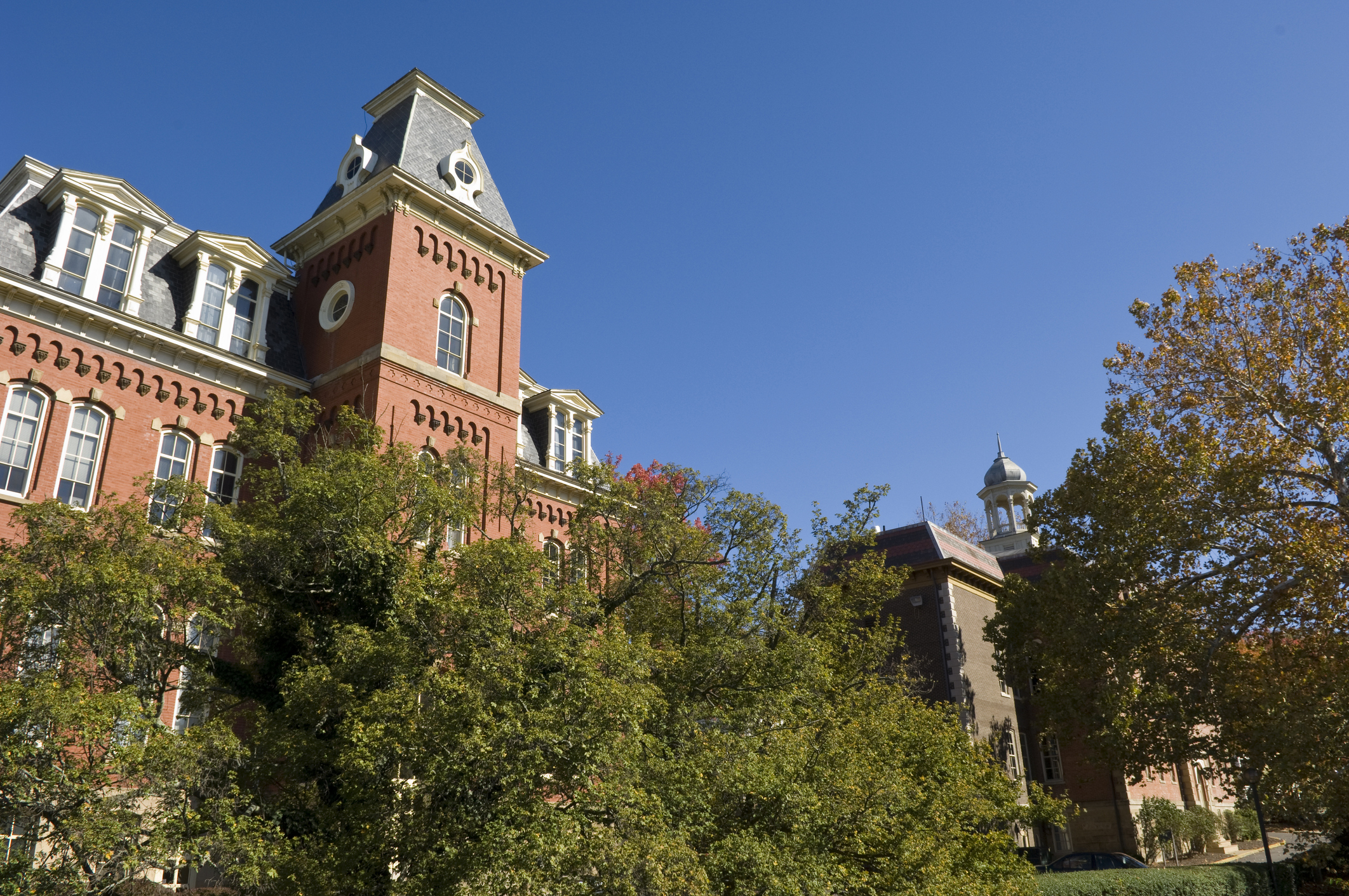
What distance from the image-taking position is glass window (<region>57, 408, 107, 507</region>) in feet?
64.1

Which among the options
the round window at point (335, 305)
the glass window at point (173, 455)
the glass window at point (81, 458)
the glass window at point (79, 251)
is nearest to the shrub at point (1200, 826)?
the round window at point (335, 305)

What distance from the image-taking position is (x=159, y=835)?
34.5 ft

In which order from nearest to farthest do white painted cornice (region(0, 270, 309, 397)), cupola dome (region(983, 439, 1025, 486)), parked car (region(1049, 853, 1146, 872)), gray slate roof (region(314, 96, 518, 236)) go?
white painted cornice (region(0, 270, 309, 397))
gray slate roof (region(314, 96, 518, 236))
parked car (region(1049, 853, 1146, 872))
cupola dome (region(983, 439, 1025, 486))

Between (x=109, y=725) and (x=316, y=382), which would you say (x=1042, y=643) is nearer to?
(x=316, y=382)

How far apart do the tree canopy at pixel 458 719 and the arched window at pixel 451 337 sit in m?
7.25

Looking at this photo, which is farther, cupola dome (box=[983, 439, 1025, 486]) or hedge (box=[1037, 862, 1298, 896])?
cupola dome (box=[983, 439, 1025, 486])

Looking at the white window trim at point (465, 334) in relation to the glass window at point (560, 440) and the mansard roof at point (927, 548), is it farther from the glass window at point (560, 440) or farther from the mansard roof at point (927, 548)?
the mansard roof at point (927, 548)

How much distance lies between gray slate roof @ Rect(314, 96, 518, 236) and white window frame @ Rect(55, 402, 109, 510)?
29.9ft

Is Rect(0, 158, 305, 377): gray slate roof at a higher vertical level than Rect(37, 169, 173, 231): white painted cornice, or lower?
lower

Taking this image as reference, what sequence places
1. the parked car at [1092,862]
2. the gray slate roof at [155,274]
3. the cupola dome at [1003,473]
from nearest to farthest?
the gray slate roof at [155,274], the parked car at [1092,862], the cupola dome at [1003,473]

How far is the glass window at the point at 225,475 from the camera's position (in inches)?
858

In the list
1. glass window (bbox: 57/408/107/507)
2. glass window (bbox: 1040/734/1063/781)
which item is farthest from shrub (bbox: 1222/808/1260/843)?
glass window (bbox: 57/408/107/507)

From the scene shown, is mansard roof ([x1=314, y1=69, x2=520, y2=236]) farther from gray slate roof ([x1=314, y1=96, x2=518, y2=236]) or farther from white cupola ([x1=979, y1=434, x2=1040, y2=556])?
white cupola ([x1=979, y1=434, x2=1040, y2=556])

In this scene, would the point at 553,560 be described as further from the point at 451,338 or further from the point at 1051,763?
the point at 1051,763
